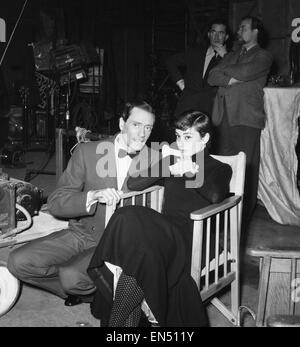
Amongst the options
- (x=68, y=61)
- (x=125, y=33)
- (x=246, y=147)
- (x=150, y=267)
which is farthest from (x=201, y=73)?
(x=125, y=33)

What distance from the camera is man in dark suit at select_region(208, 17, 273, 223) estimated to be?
3590 millimetres

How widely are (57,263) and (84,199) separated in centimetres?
35

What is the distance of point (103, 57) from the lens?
7.76 meters

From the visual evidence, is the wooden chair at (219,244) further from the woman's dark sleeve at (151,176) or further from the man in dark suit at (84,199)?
the man in dark suit at (84,199)

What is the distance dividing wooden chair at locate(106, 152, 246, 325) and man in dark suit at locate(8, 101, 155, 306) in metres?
0.17

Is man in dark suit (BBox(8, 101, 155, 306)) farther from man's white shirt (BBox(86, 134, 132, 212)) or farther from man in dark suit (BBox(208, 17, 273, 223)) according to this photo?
man in dark suit (BBox(208, 17, 273, 223))

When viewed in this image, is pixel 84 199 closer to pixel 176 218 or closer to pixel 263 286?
pixel 176 218

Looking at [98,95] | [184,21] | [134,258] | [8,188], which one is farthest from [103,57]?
[134,258]

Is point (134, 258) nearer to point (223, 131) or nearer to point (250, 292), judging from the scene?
point (250, 292)

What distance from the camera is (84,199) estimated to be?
2195 millimetres

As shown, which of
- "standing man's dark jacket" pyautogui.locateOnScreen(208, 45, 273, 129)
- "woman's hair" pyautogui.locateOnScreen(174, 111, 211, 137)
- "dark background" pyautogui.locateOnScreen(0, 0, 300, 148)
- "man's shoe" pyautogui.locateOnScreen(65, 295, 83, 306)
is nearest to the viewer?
"woman's hair" pyautogui.locateOnScreen(174, 111, 211, 137)

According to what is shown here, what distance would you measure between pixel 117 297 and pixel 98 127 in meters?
5.93

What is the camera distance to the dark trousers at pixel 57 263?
213 centimetres

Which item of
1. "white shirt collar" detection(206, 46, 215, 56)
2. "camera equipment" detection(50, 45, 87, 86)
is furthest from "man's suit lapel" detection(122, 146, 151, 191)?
"camera equipment" detection(50, 45, 87, 86)
